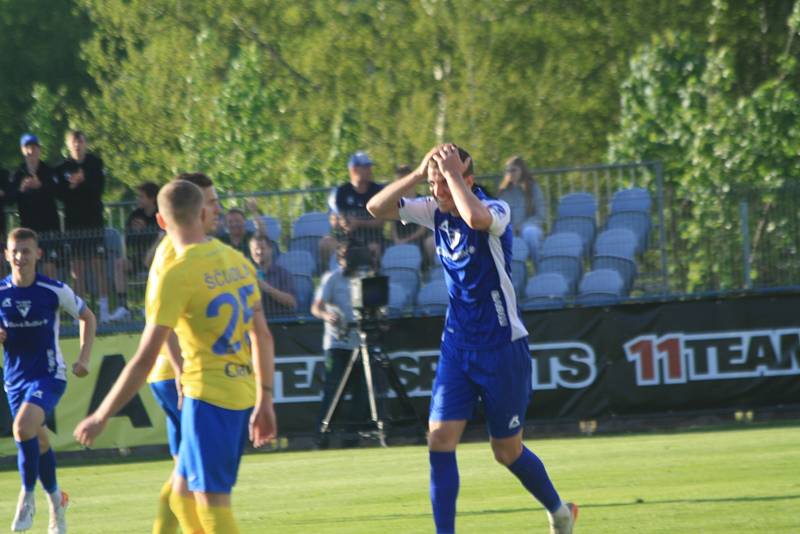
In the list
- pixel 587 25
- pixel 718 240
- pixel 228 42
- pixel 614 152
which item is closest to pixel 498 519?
pixel 718 240

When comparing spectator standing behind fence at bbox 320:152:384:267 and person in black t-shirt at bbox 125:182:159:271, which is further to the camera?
person in black t-shirt at bbox 125:182:159:271

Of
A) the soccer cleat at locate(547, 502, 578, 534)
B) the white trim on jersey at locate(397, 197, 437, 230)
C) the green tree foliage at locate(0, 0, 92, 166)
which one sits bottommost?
the soccer cleat at locate(547, 502, 578, 534)

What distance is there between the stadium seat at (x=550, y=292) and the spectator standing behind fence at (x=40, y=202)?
5.46 m

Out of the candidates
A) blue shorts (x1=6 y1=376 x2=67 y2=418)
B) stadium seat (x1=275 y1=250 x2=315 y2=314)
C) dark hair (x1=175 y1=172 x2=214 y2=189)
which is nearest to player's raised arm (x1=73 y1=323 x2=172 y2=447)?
dark hair (x1=175 y1=172 x2=214 y2=189)

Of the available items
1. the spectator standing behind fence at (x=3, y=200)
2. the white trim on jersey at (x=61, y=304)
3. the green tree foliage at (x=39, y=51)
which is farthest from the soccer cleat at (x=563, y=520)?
the green tree foliage at (x=39, y=51)

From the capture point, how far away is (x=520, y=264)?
17.0 meters

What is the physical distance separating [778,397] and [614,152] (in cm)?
1191

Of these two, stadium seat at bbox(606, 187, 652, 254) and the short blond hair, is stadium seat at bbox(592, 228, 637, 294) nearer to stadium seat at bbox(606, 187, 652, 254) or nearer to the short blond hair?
stadium seat at bbox(606, 187, 652, 254)

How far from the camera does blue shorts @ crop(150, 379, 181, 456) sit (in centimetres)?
942

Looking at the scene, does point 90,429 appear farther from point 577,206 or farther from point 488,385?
point 577,206

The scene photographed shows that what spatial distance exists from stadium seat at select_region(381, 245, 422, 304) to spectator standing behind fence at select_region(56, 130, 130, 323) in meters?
3.07

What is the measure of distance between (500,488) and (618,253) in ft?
17.9

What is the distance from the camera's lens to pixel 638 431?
55.8 ft

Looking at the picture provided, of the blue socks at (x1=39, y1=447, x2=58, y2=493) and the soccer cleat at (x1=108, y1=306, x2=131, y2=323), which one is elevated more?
the soccer cleat at (x1=108, y1=306, x2=131, y2=323)
